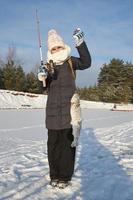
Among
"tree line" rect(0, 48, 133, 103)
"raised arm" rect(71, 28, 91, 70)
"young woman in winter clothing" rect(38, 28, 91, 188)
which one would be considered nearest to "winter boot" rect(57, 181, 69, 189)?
"young woman in winter clothing" rect(38, 28, 91, 188)

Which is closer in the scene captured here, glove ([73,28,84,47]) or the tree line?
glove ([73,28,84,47])

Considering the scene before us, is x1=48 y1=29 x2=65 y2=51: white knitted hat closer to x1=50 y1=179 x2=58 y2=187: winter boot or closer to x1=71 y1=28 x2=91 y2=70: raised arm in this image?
x1=71 y1=28 x2=91 y2=70: raised arm

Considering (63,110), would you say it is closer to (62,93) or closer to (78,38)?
(62,93)

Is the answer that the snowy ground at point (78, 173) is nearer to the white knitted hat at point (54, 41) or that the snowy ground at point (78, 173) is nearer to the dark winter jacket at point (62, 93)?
the dark winter jacket at point (62, 93)

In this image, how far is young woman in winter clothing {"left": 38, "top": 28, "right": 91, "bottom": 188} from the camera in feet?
14.6

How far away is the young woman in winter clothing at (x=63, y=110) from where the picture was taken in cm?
446

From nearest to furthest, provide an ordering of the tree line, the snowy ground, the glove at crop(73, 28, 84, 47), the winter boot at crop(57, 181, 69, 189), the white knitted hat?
the snowy ground
the winter boot at crop(57, 181, 69, 189)
the glove at crop(73, 28, 84, 47)
the white knitted hat
the tree line

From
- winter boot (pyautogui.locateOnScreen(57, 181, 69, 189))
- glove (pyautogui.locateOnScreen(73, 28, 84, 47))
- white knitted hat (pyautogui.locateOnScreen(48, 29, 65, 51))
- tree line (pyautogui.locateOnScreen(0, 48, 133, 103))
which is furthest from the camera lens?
tree line (pyautogui.locateOnScreen(0, 48, 133, 103))

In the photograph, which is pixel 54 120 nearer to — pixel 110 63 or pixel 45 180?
pixel 45 180

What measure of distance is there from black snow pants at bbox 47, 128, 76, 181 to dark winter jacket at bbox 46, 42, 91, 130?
0.34 ft

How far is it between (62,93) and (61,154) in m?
0.73

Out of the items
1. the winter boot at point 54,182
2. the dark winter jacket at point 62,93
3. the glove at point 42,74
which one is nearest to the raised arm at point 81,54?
the dark winter jacket at point 62,93

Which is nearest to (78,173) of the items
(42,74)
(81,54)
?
(42,74)

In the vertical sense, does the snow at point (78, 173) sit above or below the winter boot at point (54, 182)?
below
